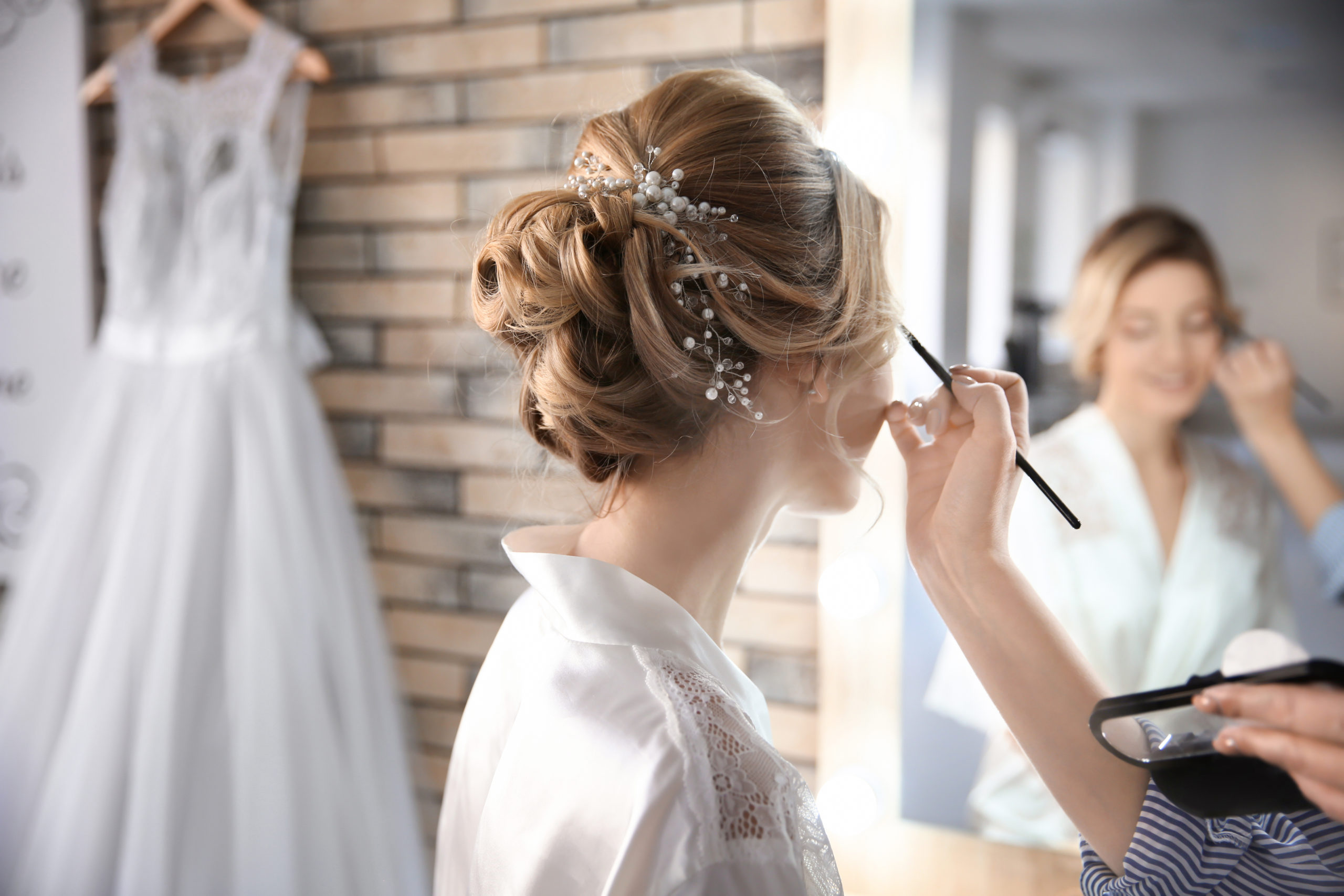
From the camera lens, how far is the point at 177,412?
153 centimetres

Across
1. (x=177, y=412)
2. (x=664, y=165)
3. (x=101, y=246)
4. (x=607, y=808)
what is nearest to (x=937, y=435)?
(x=664, y=165)

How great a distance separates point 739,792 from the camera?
652 mm

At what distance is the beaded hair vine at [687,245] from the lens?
2.47 ft

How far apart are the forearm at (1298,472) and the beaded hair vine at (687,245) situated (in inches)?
28.5

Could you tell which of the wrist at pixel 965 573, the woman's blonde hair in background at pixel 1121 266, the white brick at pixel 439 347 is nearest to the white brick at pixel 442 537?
the white brick at pixel 439 347

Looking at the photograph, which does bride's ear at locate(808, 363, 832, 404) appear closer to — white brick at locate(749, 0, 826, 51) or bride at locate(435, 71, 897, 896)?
bride at locate(435, 71, 897, 896)

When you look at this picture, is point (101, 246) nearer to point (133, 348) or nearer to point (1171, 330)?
point (133, 348)

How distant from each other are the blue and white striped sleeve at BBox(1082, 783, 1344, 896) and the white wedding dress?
1.19 meters

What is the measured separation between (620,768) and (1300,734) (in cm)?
46

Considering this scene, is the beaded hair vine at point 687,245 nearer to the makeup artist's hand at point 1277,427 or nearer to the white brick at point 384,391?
the makeup artist's hand at point 1277,427

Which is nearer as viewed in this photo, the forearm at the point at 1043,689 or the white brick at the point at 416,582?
the forearm at the point at 1043,689

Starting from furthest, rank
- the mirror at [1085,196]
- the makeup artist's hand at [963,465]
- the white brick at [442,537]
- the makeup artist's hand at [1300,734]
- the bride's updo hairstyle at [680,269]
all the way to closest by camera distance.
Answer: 1. the white brick at [442,537]
2. the mirror at [1085,196]
3. the makeup artist's hand at [963,465]
4. the bride's updo hairstyle at [680,269]
5. the makeup artist's hand at [1300,734]

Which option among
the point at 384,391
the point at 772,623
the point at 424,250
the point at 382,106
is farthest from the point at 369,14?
the point at 772,623

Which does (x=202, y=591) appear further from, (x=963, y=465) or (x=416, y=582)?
(x=963, y=465)
